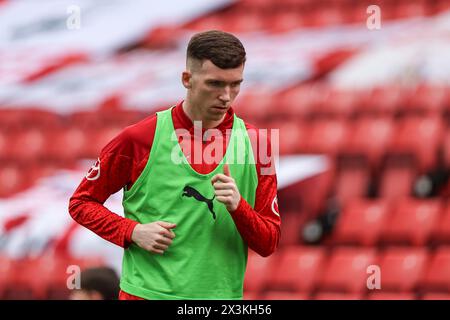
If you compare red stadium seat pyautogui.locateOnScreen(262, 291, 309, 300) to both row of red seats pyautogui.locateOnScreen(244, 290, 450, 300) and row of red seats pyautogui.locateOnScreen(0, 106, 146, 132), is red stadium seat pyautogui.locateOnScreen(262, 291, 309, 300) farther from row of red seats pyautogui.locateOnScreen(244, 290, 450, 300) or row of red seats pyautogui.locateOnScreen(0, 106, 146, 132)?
row of red seats pyautogui.locateOnScreen(0, 106, 146, 132)

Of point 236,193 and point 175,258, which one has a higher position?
point 236,193

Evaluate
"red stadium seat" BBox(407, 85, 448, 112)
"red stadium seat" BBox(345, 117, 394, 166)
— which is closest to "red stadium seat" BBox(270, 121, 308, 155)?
"red stadium seat" BBox(345, 117, 394, 166)

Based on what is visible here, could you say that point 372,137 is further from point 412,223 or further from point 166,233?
point 166,233

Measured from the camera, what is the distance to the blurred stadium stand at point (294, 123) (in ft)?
18.9

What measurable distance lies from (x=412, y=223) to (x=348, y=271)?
45cm

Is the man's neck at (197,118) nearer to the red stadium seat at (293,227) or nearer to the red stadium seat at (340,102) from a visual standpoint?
the red stadium seat at (293,227)

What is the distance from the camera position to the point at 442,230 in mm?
5656

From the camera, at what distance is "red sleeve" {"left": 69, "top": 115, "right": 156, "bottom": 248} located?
9.00 feet

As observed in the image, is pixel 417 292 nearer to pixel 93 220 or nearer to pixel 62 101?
pixel 93 220

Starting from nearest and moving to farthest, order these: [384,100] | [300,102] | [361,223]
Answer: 1. [361,223]
2. [384,100]
3. [300,102]

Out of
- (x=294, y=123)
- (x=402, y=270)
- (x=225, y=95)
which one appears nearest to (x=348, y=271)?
(x=402, y=270)

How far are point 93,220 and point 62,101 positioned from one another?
5.39m

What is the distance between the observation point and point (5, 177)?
743cm
